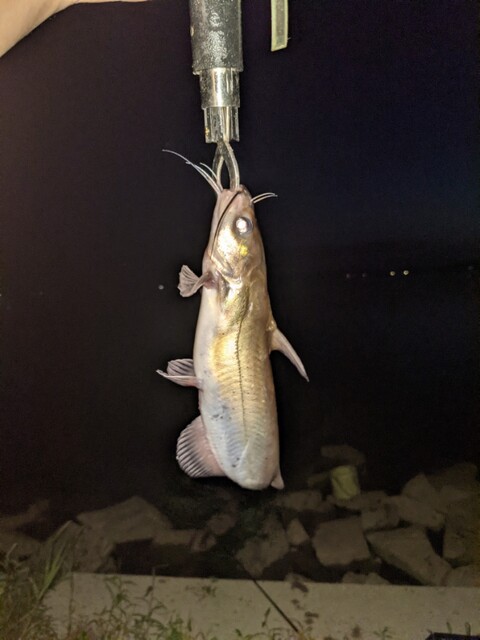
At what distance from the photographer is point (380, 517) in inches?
51.1

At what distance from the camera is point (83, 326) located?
3.99 feet

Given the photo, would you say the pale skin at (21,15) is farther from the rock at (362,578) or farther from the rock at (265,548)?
the rock at (362,578)

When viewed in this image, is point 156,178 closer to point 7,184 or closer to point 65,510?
point 7,184

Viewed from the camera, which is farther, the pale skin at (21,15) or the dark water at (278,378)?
the dark water at (278,378)

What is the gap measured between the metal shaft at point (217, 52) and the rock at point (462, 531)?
97 centimetres

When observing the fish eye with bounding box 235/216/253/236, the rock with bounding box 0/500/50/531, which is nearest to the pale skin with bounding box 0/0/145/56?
the fish eye with bounding box 235/216/253/236

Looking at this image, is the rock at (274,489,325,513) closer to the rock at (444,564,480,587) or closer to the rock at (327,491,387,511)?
the rock at (327,491,387,511)

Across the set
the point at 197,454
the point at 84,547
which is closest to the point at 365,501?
the point at 197,454

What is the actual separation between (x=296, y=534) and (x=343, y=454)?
202mm

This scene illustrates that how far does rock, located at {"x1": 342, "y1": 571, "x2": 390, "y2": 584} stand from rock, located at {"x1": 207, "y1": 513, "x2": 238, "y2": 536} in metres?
0.28

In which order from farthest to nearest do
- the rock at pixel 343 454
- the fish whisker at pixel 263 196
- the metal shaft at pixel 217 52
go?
1. the rock at pixel 343 454
2. the fish whisker at pixel 263 196
3. the metal shaft at pixel 217 52

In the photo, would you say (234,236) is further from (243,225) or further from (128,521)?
(128,521)

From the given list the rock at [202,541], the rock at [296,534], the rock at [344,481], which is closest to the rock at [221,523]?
the rock at [202,541]

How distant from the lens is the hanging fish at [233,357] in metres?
0.95
